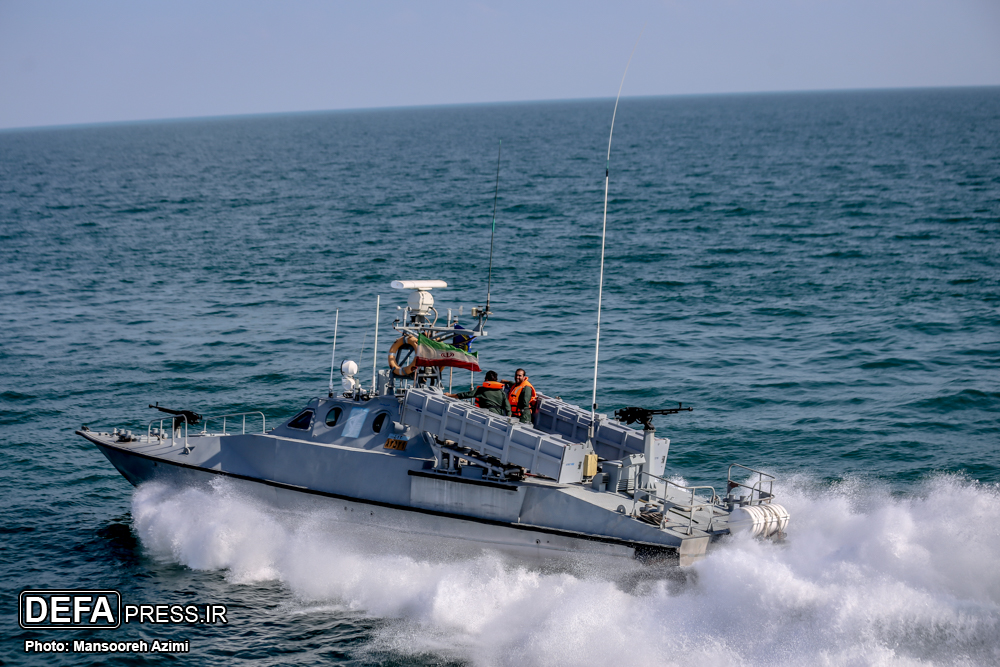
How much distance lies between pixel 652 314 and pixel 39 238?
115 feet

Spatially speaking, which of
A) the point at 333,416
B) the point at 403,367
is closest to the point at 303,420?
the point at 333,416

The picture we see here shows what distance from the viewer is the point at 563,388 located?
77.2ft

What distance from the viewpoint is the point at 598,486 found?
46.6 ft

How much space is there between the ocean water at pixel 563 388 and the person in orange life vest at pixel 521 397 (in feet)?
8.44

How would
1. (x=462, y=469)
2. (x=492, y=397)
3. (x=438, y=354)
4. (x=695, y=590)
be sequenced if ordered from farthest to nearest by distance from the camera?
1. (x=438, y=354)
2. (x=492, y=397)
3. (x=462, y=469)
4. (x=695, y=590)

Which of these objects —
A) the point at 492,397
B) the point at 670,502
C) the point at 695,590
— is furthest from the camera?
the point at 492,397

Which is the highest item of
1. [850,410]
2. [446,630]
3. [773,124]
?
[773,124]

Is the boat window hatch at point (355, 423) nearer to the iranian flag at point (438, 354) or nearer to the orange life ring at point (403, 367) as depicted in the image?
the orange life ring at point (403, 367)

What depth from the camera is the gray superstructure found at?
13.7 meters

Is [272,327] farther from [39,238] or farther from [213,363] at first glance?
[39,238]

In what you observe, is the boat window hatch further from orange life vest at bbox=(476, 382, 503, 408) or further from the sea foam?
orange life vest at bbox=(476, 382, 503, 408)

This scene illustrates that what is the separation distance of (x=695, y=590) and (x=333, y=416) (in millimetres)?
6943

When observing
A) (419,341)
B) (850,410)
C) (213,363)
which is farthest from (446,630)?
(213,363)

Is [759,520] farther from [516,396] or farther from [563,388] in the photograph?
[563,388]
